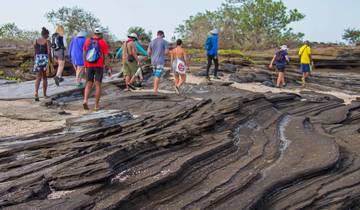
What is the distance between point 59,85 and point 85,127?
23.3 ft

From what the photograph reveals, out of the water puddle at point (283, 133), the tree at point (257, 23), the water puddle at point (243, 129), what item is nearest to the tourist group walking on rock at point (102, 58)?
the water puddle at point (243, 129)

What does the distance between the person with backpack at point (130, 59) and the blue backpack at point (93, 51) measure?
306 cm

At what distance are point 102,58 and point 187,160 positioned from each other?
5.31 m

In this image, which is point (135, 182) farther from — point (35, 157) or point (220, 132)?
point (220, 132)

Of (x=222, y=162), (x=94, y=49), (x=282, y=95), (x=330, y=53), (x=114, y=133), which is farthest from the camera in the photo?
(x=330, y=53)

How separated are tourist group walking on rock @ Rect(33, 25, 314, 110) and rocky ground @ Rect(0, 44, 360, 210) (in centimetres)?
135

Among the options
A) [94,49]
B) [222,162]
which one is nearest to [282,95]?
[94,49]

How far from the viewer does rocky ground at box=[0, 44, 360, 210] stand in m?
4.34

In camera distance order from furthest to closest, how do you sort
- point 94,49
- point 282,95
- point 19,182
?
1. point 282,95
2. point 94,49
3. point 19,182

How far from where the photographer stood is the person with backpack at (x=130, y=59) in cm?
1301

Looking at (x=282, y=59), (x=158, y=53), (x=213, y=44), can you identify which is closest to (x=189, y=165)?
(x=158, y=53)

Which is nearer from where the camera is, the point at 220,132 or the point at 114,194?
the point at 114,194

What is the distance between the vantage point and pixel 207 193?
4.49 meters

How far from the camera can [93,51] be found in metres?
9.85
